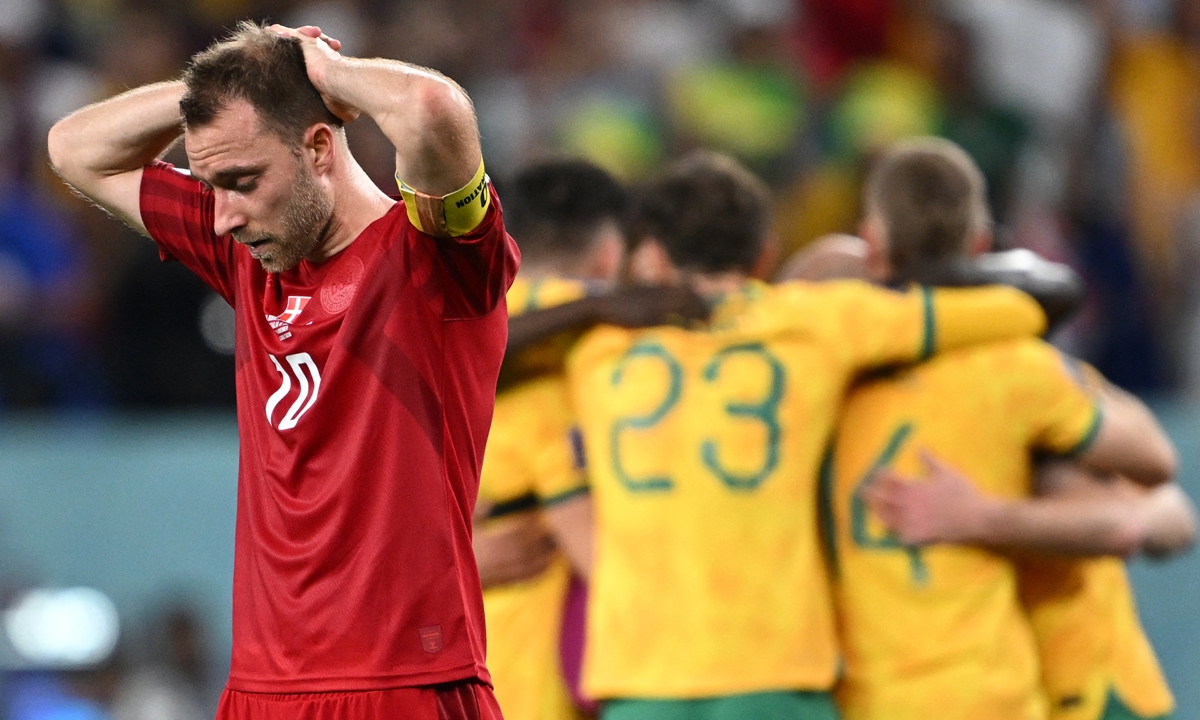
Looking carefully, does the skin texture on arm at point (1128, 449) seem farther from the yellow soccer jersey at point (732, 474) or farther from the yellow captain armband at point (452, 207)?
the yellow captain armband at point (452, 207)

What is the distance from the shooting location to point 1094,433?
412 centimetres

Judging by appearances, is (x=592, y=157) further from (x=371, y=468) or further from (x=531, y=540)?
(x=371, y=468)

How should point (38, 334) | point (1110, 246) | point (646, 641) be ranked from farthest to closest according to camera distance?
1. point (1110, 246)
2. point (38, 334)
3. point (646, 641)

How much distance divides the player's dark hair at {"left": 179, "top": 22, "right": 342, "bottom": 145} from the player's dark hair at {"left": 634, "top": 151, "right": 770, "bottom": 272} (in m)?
1.59

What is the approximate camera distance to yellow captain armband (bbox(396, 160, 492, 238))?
266 cm

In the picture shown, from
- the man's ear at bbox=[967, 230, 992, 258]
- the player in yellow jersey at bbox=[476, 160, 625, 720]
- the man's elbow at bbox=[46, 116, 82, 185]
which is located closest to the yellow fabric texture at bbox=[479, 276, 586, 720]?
the player in yellow jersey at bbox=[476, 160, 625, 720]

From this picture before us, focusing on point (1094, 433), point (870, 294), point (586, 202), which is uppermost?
point (586, 202)

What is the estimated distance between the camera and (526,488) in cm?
430

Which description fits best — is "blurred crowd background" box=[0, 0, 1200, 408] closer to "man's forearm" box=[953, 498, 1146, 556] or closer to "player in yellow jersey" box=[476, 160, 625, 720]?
"player in yellow jersey" box=[476, 160, 625, 720]

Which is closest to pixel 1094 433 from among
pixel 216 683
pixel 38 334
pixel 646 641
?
pixel 646 641

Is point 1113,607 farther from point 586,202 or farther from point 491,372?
point 491,372

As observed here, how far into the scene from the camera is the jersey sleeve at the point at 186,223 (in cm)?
309

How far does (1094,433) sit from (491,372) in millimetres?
1852

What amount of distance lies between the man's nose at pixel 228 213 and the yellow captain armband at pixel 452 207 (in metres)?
0.28
